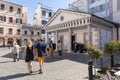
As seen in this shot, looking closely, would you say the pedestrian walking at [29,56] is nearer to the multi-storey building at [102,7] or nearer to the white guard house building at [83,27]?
the white guard house building at [83,27]

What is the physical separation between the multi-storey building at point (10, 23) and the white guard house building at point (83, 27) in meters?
21.1

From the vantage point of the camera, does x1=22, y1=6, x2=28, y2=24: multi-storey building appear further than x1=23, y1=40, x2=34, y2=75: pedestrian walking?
Yes

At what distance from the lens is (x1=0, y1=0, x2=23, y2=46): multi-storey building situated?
43.8m

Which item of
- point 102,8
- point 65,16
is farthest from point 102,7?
point 65,16

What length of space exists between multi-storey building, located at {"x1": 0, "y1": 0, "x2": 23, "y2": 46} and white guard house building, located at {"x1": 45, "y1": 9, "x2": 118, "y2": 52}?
2114 centimetres

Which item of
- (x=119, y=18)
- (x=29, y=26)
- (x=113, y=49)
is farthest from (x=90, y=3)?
(x=113, y=49)

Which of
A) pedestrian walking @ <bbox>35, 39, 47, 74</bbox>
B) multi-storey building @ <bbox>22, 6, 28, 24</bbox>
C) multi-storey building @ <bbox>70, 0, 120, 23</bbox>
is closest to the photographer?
pedestrian walking @ <bbox>35, 39, 47, 74</bbox>

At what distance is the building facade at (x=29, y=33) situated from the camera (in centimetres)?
4781

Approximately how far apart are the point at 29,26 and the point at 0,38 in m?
8.93

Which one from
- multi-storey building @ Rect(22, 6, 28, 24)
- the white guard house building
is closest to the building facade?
multi-storey building @ Rect(22, 6, 28, 24)

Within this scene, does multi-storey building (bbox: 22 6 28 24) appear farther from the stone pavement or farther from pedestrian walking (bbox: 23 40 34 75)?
pedestrian walking (bbox: 23 40 34 75)

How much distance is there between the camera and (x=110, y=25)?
22.1m

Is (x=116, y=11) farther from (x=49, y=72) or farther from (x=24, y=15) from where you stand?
(x=24, y=15)

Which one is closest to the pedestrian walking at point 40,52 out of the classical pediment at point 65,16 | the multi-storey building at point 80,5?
the classical pediment at point 65,16
